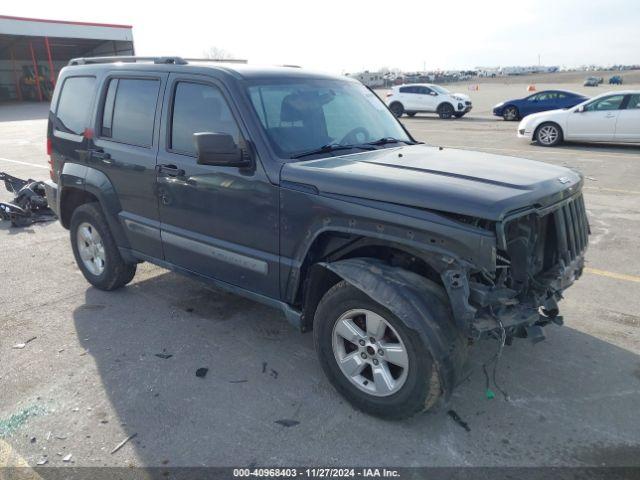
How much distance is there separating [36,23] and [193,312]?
43.9 m

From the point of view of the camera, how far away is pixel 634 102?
1362cm

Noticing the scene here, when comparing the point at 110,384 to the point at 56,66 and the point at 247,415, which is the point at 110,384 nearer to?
the point at 247,415

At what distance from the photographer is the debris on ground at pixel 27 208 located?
7754 millimetres

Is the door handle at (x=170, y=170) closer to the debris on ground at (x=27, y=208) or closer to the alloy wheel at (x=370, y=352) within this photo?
the alloy wheel at (x=370, y=352)

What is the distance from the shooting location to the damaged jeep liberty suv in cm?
290

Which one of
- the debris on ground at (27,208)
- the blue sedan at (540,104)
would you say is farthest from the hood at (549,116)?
the debris on ground at (27,208)

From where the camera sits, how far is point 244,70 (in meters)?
3.93

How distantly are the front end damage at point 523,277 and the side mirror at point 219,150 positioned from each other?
1.54 m

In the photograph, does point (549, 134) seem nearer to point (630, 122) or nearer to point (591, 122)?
point (591, 122)

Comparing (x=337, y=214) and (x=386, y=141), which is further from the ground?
(x=386, y=141)

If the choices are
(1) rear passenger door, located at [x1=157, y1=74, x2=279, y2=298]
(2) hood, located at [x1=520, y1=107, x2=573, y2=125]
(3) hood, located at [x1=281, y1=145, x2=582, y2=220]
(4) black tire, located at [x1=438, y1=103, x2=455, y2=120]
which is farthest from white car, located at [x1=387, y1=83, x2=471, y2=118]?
(3) hood, located at [x1=281, y1=145, x2=582, y2=220]

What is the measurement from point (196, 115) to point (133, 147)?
2.57 feet

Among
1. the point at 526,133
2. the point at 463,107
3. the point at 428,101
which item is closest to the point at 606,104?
the point at 526,133

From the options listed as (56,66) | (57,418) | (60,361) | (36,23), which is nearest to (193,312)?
(60,361)
